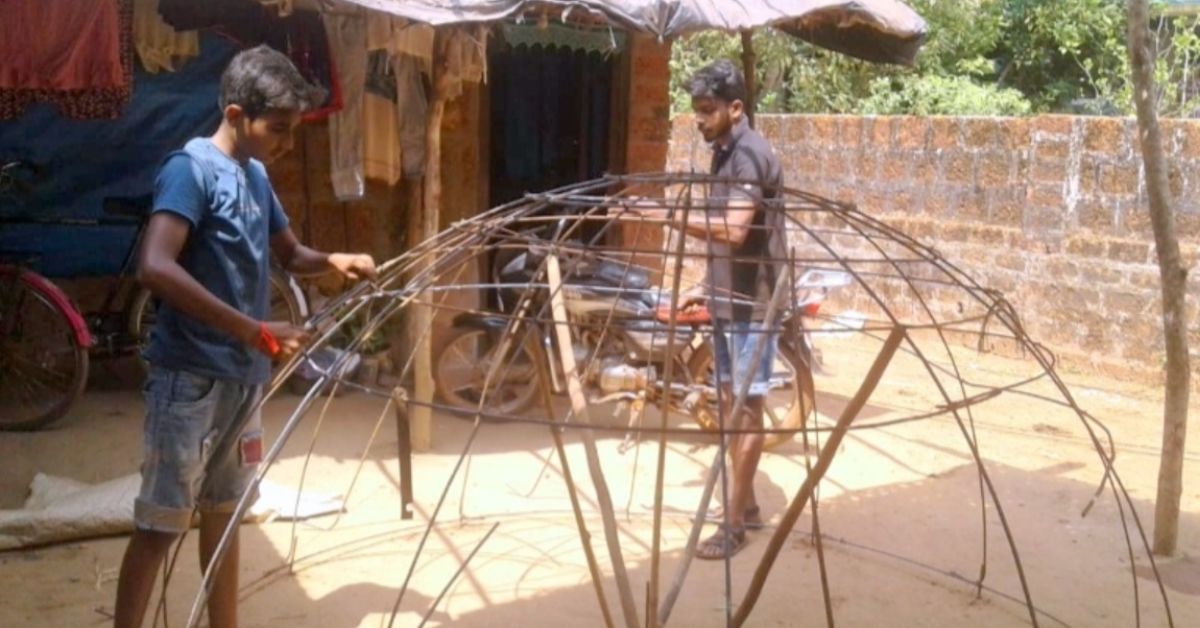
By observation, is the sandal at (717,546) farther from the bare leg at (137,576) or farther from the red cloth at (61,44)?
the red cloth at (61,44)

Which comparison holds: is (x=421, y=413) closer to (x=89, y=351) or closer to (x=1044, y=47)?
(x=89, y=351)

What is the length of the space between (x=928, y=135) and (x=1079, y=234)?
147cm

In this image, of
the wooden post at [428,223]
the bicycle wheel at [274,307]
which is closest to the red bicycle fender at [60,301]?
the bicycle wheel at [274,307]

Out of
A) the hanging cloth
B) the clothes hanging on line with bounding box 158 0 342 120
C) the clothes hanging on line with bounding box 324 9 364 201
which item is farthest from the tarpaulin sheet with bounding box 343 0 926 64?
the hanging cloth

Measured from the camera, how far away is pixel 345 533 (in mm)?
4273

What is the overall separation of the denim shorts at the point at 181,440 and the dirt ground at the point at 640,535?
85 cm

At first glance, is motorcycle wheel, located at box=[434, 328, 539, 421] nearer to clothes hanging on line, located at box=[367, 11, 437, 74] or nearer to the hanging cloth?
clothes hanging on line, located at box=[367, 11, 437, 74]

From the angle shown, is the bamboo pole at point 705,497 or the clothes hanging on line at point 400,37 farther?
the clothes hanging on line at point 400,37

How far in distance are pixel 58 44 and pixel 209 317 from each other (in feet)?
9.60

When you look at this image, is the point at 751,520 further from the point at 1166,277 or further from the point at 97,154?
the point at 97,154

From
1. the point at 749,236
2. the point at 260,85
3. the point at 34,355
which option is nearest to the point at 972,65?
the point at 749,236

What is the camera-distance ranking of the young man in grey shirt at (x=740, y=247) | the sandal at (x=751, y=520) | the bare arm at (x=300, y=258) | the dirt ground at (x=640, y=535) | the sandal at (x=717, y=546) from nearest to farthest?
the bare arm at (x=300, y=258)
the dirt ground at (x=640, y=535)
the young man in grey shirt at (x=740, y=247)
the sandal at (x=717, y=546)
the sandal at (x=751, y=520)

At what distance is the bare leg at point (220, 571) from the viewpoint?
2943 millimetres

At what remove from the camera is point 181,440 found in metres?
2.72
